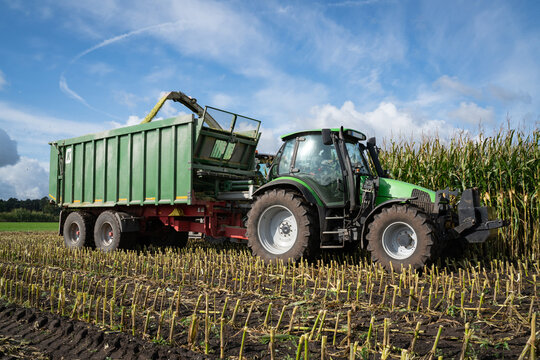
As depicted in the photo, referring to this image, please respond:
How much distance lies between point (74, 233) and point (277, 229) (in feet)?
19.6

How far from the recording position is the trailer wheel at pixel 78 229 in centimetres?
970

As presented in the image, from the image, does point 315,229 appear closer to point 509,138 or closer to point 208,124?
point 208,124

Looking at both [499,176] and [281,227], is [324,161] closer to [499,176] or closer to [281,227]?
[281,227]

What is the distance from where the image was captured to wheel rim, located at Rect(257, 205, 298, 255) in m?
6.63

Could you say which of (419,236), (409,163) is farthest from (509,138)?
(419,236)

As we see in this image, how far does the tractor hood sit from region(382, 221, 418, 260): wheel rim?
55cm

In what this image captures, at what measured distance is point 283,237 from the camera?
6766mm

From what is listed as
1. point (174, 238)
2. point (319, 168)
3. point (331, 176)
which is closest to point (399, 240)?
point (331, 176)

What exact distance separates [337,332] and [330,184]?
318 cm

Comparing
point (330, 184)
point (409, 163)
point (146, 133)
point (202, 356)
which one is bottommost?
point (202, 356)

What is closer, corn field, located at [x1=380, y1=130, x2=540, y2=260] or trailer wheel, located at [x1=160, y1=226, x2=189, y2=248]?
corn field, located at [x1=380, y1=130, x2=540, y2=260]

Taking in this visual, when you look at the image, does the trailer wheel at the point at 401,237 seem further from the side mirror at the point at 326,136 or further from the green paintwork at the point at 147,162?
the green paintwork at the point at 147,162

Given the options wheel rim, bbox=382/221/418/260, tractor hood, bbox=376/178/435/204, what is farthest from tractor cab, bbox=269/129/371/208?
wheel rim, bbox=382/221/418/260

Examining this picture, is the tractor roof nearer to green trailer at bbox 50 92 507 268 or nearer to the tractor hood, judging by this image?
green trailer at bbox 50 92 507 268
